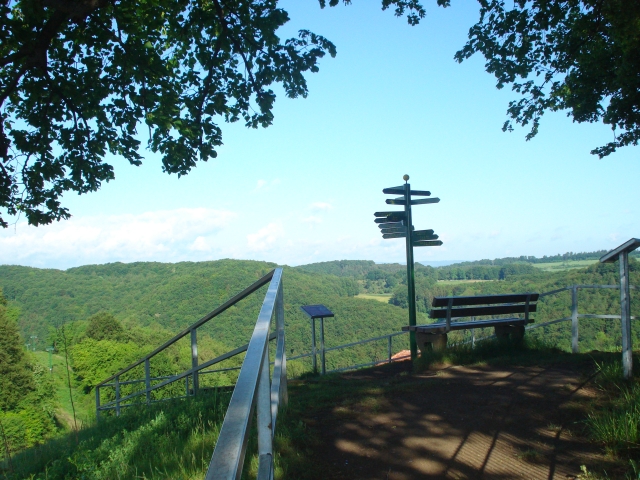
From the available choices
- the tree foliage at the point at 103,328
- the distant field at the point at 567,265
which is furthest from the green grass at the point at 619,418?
the tree foliage at the point at 103,328

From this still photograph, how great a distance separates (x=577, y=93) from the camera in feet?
27.6

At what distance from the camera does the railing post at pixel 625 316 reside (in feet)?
14.1

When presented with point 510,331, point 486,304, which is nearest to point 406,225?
point 486,304

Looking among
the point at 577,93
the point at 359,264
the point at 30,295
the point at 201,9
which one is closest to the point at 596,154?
the point at 577,93

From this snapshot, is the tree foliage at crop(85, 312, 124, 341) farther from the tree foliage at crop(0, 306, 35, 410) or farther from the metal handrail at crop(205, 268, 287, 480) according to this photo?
the metal handrail at crop(205, 268, 287, 480)

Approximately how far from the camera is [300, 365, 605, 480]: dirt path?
9.86 ft

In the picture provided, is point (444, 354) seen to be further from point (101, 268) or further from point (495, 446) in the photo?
point (101, 268)

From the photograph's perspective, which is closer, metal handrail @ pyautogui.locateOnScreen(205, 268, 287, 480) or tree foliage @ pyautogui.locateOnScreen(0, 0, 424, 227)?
metal handrail @ pyautogui.locateOnScreen(205, 268, 287, 480)

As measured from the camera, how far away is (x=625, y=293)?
4410mm

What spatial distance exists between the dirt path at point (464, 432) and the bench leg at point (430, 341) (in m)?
2.74

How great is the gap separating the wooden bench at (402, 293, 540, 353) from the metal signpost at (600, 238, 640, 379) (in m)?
3.11

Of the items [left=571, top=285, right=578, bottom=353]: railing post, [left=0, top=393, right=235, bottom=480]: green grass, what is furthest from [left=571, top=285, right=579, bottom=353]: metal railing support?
[left=0, top=393, right=235, bottom=480]: green grass

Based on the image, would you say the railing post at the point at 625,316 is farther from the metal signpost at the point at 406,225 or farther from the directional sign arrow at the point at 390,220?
the directional sign arrow at the point at 390,220

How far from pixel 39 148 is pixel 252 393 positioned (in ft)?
26.4
